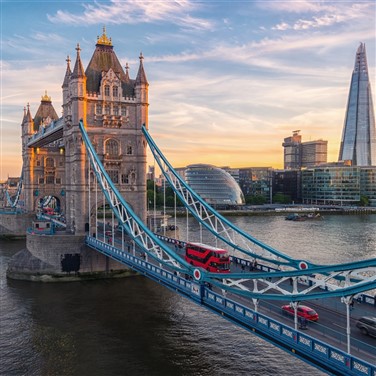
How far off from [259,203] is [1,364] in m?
168

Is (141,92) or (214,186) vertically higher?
(141,92)

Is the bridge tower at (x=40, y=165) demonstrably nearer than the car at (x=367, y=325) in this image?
No

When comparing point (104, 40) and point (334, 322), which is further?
point (104, 40)

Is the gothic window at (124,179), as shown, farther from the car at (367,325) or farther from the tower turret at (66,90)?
the car at (367,325)

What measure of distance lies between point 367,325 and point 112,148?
4386 centimetres

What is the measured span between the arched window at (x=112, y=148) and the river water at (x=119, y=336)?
17.3 meters

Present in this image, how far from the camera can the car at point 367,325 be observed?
22.5m

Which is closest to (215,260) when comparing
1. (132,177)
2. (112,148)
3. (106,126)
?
(132,177)

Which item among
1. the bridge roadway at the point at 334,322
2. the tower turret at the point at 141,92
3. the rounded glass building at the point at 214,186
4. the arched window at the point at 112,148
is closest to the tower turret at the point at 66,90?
the arched window at the point at 112,148

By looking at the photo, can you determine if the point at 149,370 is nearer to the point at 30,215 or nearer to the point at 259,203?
the point at 30,215

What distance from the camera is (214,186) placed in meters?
180

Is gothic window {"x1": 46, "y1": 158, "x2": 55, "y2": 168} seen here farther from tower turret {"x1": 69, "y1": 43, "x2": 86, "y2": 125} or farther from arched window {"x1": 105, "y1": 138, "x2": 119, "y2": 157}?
tower turret {"x1": 69, "y1": 43, "x2": 86, "y2": 125}

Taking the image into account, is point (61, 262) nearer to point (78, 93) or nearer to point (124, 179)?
point (124, 179)

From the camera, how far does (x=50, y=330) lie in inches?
1484
